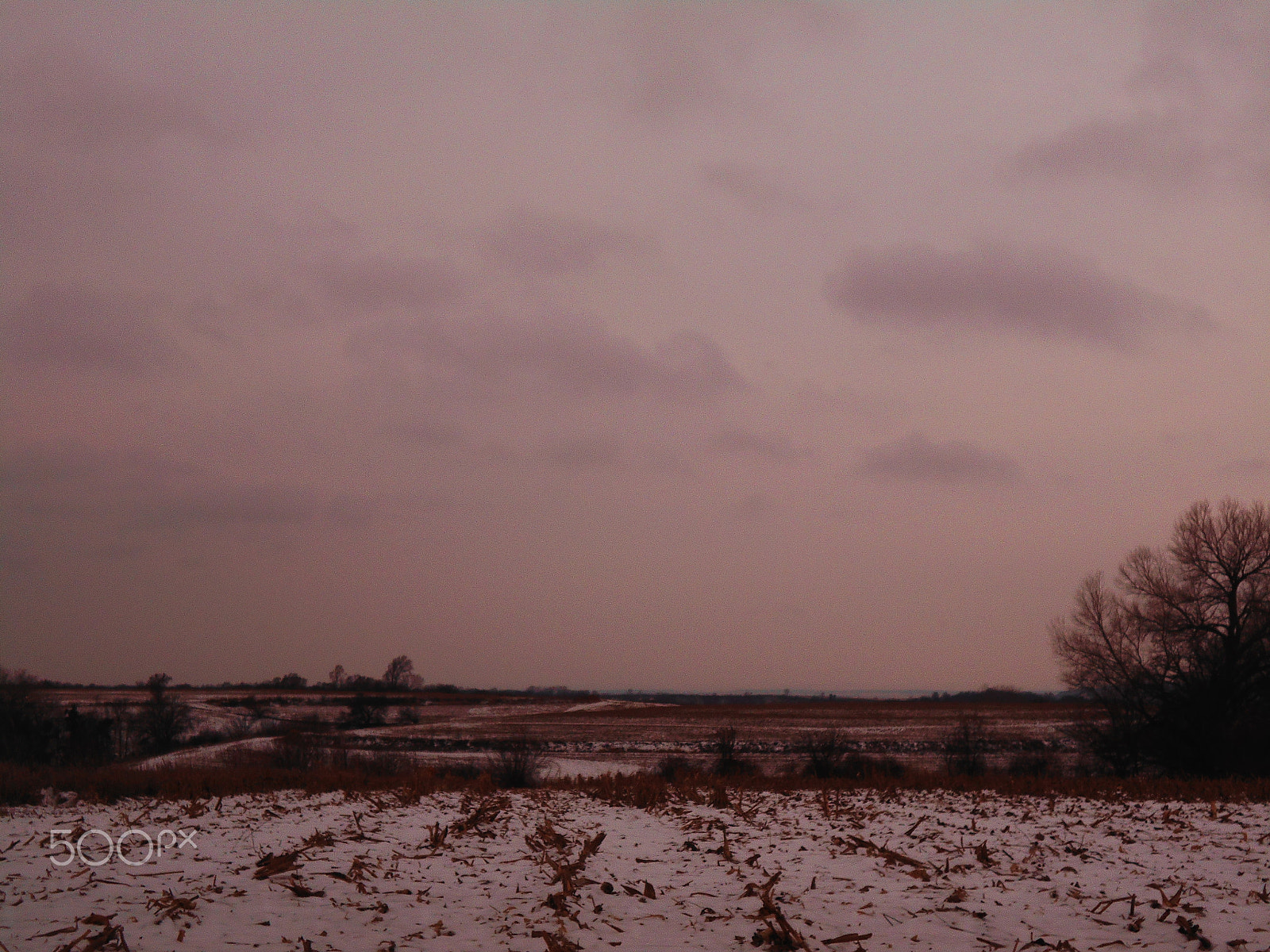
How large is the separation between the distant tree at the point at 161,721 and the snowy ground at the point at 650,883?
56.7 metres

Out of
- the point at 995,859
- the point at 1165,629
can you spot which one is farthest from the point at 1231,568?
the point at 995,859

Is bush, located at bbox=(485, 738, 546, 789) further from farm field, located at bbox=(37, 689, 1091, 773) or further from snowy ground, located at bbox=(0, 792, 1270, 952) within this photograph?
snowy ground, located at bbox=(0, 792, 1270, 952)

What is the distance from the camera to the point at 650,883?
10133 millimetres

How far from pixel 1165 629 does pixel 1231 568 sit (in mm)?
3580

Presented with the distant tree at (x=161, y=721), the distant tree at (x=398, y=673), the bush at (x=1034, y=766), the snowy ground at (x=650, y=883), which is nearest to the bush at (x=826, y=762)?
the bush at (x=1034, y=766)

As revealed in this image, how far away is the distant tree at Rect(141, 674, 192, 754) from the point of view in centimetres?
6347

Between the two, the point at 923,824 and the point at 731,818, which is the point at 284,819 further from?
the point at 923,824

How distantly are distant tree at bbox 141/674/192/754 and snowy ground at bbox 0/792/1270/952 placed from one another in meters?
56.7

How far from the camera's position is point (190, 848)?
465 inches

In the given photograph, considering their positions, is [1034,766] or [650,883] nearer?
[650,883]

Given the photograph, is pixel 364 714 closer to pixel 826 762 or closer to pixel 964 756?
pixel 826 762

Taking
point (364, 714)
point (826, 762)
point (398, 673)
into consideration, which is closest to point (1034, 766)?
point (826, 762)

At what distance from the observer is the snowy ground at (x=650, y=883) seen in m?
8.12

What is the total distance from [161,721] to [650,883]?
68.2m
